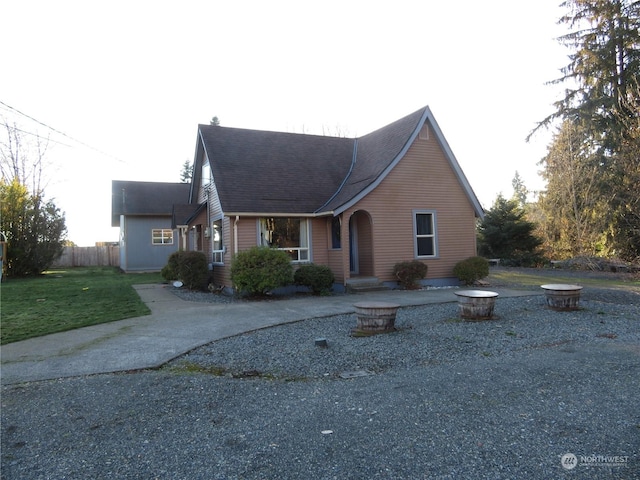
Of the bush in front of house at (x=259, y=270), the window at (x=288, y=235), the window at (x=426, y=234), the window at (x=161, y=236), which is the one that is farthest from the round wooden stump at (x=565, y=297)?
the window at (x=161, y=236)

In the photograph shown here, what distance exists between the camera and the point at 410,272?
572 inches

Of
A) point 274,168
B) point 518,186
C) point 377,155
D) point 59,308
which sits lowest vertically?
point 59,308

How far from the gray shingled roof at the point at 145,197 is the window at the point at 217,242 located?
10476 millimetres

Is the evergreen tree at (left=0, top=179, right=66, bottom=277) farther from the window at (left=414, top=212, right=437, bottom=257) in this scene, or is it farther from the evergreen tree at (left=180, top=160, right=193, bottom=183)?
the evergreen tree at (left=180, top=160, right=193, bottom=183)

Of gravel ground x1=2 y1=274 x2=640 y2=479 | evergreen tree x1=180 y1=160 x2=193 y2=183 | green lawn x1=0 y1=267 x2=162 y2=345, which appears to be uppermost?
evergreen tree x1=180 y1=160 x2=193 y2=183

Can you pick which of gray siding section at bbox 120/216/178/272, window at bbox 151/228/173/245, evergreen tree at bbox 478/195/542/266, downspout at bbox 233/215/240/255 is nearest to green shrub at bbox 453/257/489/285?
downspout at bbox 233/215/240/255

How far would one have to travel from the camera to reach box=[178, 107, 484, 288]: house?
14.4 meters

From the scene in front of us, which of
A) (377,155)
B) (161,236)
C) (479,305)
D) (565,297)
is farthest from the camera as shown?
(161,236)

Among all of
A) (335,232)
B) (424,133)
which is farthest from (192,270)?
(424,133)

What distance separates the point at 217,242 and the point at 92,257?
2409cm

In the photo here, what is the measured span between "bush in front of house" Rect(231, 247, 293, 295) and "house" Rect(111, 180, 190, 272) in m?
15.6

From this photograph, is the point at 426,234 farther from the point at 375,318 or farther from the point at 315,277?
the point at 375,318

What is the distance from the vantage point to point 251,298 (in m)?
13.3

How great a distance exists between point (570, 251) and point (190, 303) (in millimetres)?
21976
